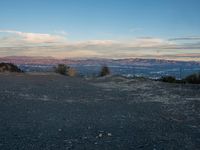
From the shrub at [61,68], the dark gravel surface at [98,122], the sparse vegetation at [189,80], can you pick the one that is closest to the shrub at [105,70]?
the shrub at [61,68]

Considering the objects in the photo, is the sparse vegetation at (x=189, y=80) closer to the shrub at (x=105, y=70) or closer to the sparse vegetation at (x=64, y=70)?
the shrub at (x=105, y=70)

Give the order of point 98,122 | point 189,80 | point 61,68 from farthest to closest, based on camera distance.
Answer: point 61,68 < point 189,80 < point 98,122

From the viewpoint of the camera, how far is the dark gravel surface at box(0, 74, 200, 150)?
8945 millimetres

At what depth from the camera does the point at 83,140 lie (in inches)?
363

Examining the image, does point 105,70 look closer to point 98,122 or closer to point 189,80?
point 189,80

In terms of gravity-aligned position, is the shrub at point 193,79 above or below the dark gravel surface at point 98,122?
below

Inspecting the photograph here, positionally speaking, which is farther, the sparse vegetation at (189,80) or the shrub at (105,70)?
the shrub at (105,70)

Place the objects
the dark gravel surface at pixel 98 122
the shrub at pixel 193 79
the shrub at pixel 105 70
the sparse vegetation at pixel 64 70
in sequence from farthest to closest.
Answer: the sparse vegetation at pixel 64 70
the shrub at pixel 105 70
the shrub at pixel 193 79
the dark gravel surface at pixel 98 122

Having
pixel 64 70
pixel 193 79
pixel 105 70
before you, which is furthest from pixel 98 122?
pixel 64 70

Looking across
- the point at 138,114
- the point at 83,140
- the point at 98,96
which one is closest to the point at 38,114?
the point at 138,114

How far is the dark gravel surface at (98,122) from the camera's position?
29.3 feet

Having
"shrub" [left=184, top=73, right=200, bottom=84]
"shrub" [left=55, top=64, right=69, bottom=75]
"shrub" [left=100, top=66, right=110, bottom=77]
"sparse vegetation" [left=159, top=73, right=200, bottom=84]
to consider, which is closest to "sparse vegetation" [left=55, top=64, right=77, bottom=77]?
"shrub" [left=55, top=64, right=69, bottom=75]

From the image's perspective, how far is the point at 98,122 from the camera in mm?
11758

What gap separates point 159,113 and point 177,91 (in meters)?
8.23
